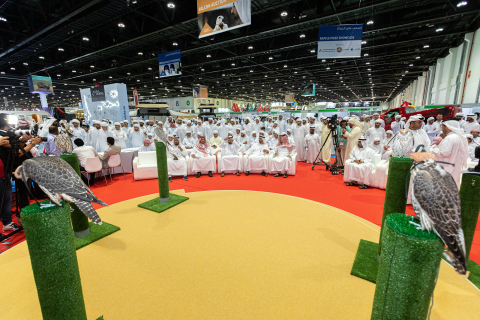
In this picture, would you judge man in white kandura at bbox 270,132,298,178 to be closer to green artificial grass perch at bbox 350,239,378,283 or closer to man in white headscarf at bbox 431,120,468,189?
man in white headscarf at bbox 431,120,468,189

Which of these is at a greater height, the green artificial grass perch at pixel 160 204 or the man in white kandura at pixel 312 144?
the man in white kandura at pixel 312 144

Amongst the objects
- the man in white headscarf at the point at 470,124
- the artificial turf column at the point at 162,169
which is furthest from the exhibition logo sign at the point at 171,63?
the man in white headscarf at the point at 470,124

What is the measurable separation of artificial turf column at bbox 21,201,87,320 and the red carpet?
2683mm

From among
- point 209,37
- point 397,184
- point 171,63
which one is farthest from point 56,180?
point 209,37

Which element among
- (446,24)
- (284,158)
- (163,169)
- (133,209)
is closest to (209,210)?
(163,169)

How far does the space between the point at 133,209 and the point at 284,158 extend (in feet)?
12.9

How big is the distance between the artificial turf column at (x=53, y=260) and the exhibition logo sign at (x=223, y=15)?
15.3ft

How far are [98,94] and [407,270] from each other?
38.7 feet

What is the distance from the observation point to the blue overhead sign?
6.39 meters

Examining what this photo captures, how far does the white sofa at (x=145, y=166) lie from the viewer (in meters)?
5.69

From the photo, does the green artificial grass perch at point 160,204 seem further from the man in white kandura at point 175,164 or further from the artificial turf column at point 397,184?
the artificial turf column at point 397,184

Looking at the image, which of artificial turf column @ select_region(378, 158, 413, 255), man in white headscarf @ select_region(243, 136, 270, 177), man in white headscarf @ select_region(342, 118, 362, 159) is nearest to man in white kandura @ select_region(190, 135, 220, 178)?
man in white headscarf @ select_region(243, 136, 270, 177)

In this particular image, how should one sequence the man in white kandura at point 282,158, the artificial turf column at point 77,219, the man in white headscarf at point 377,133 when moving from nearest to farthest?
the artificial turf column at point 77,219 < the man in white kandura at point 282,158 < the man in white headscarf at point 377,133

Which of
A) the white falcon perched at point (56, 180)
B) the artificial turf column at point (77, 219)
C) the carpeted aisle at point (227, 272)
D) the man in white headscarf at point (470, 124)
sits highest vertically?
the man in white headscarf at point (470, 124)
